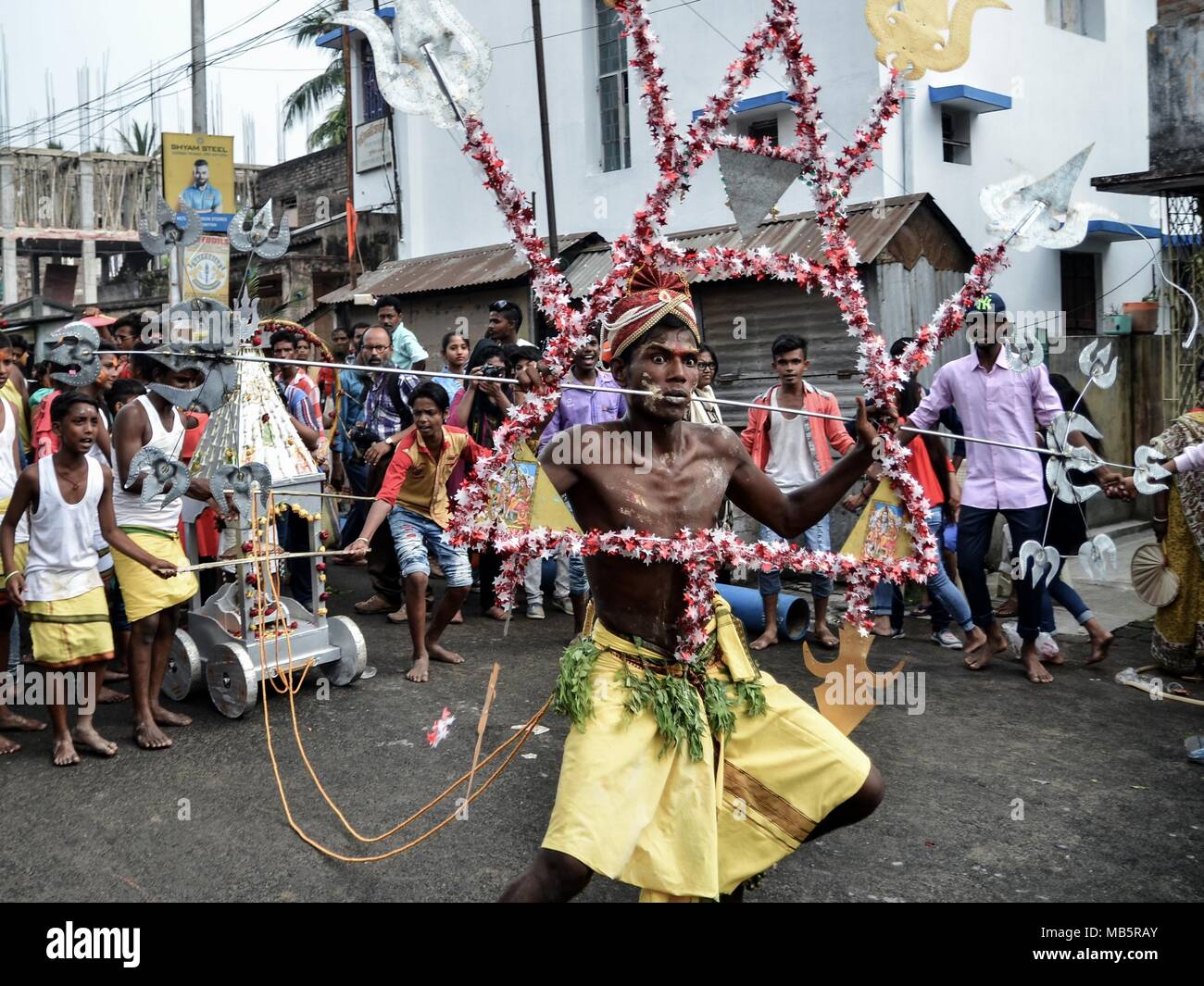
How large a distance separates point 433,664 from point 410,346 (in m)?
3.63

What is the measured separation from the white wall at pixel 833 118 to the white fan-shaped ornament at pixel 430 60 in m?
6.00

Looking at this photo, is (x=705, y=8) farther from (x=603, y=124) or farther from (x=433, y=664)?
(x=433, y=664)

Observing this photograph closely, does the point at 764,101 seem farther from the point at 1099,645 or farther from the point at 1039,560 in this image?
the point at 1039,560

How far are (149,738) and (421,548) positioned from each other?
1906 millimetres

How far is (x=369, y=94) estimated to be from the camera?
17312mm

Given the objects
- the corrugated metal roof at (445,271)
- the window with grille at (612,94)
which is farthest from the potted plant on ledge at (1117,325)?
the corrugated metal roof at (445,271)

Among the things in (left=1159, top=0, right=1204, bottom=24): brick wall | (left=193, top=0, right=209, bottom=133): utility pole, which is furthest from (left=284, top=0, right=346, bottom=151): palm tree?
(left=1159, top=0, right=1204, bottom=24): brick wall

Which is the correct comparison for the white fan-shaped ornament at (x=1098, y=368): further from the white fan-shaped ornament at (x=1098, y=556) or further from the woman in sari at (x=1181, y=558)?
the woman in sari at (x=1181, y=558)

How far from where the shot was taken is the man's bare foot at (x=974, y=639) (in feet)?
22.9

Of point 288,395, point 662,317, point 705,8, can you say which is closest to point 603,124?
point 705,8

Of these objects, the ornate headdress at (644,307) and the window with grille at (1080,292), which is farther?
the window with grille at (1080,292)

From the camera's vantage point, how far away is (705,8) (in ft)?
39.9

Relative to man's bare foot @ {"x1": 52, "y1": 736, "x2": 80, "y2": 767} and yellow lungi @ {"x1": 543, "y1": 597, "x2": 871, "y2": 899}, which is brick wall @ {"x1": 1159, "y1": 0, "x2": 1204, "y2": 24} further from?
man's bare foot @ {"x1": 52, "y1": 736, "x2": 80, "y2": 767}

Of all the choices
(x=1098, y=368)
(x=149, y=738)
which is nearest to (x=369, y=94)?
(x=149, y=738)
